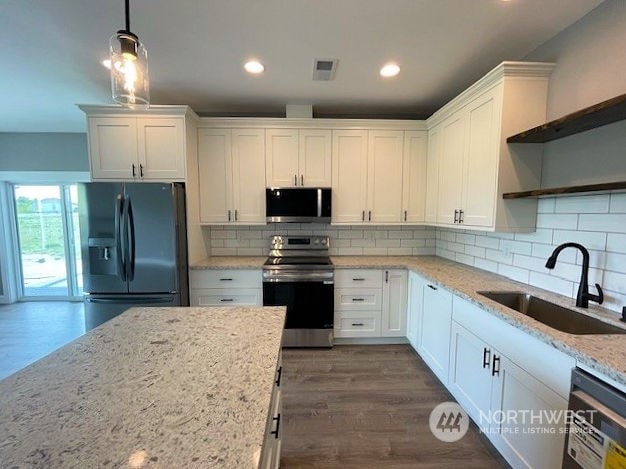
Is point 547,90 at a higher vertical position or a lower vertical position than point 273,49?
lower

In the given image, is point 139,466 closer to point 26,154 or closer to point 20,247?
point 26,154

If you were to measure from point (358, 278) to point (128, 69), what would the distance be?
2.52 m

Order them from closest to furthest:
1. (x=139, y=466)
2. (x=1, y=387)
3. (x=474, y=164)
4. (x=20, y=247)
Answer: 1. (x=139, y=466)
2. (x=1, y=387)
3. (x=474, y=164)
4. (x=20, y=247)

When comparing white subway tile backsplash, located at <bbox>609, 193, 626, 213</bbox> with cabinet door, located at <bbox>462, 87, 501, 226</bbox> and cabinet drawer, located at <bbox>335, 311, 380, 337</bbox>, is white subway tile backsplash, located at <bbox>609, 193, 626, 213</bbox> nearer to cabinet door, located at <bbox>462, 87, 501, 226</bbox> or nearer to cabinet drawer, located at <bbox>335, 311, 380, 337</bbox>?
cabinet door, located at <bbox>462, 87, 501, 226</bbox>

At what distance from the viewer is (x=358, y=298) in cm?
308

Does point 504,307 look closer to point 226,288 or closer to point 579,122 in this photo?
point 579,122

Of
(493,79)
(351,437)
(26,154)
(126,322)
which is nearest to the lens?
(126,322)

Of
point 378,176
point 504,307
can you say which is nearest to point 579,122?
point 504,307

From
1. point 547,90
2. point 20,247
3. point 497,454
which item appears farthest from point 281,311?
point 20,247

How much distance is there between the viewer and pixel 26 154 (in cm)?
424

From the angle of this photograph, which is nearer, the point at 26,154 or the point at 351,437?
the point at 351,437

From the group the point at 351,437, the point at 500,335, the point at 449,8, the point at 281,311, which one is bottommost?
the point at 351,437

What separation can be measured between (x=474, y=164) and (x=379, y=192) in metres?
1.11

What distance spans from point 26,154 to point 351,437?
18.4 ft
